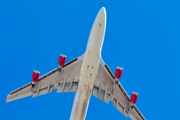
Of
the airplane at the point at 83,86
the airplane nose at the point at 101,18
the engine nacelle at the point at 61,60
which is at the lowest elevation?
the airplane at the point at 83,86

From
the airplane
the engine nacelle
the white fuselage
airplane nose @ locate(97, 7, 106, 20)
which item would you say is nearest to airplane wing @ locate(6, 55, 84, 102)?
the airplane

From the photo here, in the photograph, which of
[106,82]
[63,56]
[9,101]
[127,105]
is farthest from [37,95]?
[127,105]

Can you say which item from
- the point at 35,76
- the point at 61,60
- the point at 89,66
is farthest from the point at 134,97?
the point at 35,76

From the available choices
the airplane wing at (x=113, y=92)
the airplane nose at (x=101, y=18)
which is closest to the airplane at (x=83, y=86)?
the airplane wing at (x=113, y=92)

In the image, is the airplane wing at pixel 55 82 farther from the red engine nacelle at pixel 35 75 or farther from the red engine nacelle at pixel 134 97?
the red engine nacelle at pixel 134 97

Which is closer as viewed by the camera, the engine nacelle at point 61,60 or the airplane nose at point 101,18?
the airplane nose at point 101,18

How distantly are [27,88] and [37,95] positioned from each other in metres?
1.97

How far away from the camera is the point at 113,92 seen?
35938 mm

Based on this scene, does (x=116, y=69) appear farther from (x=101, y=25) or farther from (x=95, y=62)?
(x=101, y=25)

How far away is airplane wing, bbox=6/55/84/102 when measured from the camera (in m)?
34.6

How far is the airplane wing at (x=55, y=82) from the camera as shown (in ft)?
113

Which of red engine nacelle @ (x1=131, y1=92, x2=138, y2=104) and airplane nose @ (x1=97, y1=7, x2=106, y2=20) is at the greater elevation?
airplane nose @ (x1=97, y1=7, x2=106, y2=20)

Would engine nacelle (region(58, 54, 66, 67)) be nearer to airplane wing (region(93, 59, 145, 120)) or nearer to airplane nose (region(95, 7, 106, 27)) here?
airplane wing (region(93, 59, 145, 120))

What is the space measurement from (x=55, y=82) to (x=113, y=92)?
9060mm
